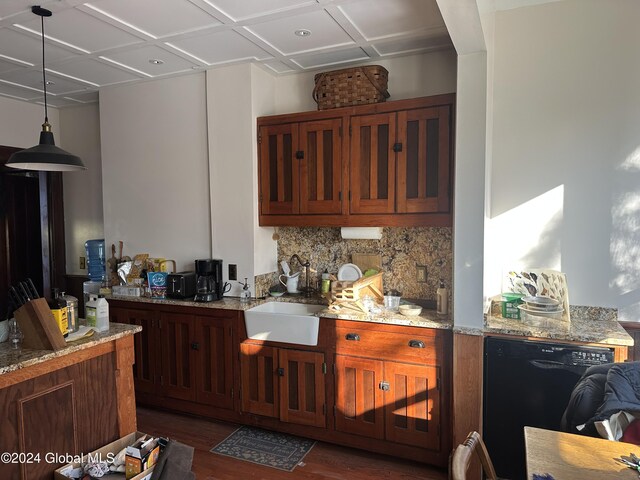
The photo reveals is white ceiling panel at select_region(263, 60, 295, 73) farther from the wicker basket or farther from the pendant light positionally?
the pendant light

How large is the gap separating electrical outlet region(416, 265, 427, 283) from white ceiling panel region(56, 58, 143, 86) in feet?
8.93

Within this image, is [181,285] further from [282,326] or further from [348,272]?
[348,272]

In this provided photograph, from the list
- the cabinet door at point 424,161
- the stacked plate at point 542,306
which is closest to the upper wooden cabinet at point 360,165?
the cabinet door at point 424,161

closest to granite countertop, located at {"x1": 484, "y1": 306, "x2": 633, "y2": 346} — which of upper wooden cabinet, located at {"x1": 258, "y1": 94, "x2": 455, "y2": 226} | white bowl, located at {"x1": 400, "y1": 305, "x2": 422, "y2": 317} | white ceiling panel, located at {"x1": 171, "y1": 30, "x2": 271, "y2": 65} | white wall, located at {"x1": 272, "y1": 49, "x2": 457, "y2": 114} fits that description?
white bowl, located at {"x1": 400, "y1": 305, "x2": 422, "y2": 317}

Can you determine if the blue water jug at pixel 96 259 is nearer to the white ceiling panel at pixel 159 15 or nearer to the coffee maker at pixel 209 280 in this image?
the coffee maker at pixel 209 280

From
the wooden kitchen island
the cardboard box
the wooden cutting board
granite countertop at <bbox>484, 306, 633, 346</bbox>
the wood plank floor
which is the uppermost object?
the wooden cutting board

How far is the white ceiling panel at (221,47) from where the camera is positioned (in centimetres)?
280

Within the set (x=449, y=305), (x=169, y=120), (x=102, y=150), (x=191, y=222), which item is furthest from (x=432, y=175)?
(x=102, y=150)

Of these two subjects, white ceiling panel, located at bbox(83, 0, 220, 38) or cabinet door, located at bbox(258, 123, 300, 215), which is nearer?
white ceiling panel, located at bbox(83, 0, 220, 38)

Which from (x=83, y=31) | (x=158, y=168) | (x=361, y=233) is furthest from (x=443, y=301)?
(x=83, y=31)

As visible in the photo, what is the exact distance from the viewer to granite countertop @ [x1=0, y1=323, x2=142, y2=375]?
1.90 m

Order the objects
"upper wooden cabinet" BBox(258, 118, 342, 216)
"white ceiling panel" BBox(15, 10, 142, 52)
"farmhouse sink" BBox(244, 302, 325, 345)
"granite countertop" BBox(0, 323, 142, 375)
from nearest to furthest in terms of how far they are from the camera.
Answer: "granite countertop" BBox(0, 323, 142, 375) → "white ceiling panel" BBox(15, 10, 142, 52) → "farmhouse sink" BBox(244, 302, 325, 345) → "upper wooden cabinet" BBox(258, 118, 342, 216)

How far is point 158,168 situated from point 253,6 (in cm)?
181

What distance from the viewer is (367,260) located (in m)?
3.36
